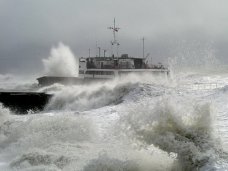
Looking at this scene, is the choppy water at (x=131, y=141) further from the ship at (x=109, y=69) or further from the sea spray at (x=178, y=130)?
the ship at (x=109, y=69)

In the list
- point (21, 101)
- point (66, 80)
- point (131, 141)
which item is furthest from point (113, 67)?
point (131, 141)

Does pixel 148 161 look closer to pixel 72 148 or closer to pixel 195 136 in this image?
pixel 195 136

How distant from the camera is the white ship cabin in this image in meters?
A: 46.8

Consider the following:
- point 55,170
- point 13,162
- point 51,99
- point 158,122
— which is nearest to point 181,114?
point 158,122

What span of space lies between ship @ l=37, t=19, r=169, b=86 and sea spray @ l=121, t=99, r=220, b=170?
31.9 meters

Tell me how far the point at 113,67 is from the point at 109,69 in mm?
823

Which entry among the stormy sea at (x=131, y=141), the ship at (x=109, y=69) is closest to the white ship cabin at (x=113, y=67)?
the ship at (x=109, y=69)

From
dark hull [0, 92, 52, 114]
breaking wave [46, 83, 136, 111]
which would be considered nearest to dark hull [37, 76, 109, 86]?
breaking wave [46, 83, 136, 111]

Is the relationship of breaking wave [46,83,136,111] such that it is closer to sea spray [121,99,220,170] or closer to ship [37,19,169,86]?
ship [37,19,169,86]

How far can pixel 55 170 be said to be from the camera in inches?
444

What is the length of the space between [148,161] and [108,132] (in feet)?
19.2

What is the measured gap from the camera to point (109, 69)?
4762 cm

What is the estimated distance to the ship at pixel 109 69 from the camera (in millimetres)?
46763

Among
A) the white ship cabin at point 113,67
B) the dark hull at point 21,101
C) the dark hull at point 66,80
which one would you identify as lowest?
the dark hull at point 21,101
